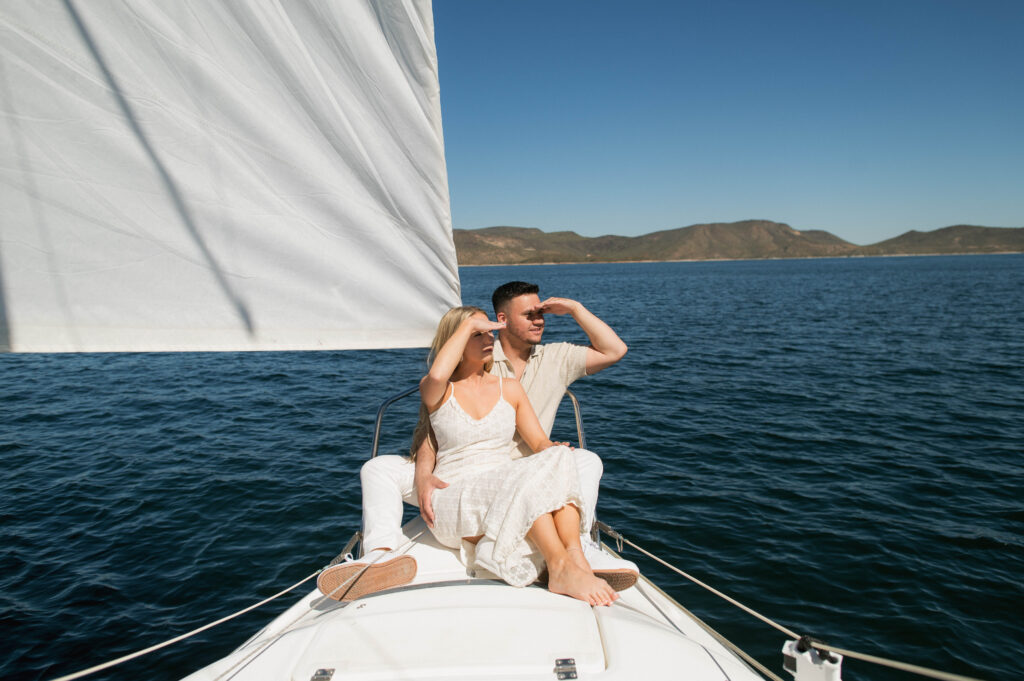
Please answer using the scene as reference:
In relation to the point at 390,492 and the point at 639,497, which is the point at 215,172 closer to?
the point at 390,492

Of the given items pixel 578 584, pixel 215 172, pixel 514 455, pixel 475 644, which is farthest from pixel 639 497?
pixel 215 172

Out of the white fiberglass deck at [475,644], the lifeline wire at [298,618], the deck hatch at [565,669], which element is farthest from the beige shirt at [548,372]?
the deck hatch at [565,669]

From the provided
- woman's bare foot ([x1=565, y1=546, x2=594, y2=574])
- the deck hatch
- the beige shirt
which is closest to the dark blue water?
the beige shirt

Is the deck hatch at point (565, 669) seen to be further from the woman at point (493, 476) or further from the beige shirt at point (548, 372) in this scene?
the beige shirt at point (548, 372)

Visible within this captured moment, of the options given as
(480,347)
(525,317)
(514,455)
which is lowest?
(514,455)

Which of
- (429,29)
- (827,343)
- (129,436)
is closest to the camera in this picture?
(429,29)

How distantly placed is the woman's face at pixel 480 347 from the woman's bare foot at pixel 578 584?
55.4 inches

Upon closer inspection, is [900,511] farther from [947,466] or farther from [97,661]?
[97,661]

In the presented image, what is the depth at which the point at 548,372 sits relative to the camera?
463 cm

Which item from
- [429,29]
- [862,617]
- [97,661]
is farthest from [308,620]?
[862,617]

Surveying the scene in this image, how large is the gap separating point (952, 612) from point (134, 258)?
6966mm

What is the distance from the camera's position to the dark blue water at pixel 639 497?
5.34 m

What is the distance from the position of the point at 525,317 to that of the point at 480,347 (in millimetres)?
718

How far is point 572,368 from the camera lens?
15.2 feet
